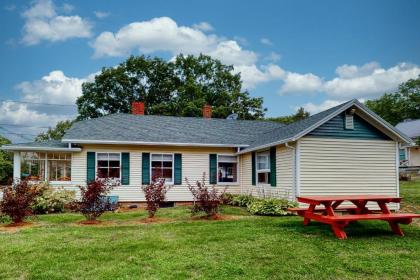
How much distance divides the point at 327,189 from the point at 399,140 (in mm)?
3215

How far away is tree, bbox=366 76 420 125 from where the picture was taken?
47.6 m

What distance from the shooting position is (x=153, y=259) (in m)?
5.89

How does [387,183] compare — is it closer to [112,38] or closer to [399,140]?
[399,140]

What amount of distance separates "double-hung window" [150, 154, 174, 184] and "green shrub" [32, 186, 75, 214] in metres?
3.53

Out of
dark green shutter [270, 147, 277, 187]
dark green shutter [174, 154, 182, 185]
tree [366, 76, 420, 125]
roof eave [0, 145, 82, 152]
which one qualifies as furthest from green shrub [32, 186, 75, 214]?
tree [366, 76, 420, 125]

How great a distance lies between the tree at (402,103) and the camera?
47625 millimetres

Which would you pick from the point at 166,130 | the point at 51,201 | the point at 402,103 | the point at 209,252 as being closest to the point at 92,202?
the point at 51,201

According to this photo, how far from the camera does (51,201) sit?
1331 centimetres

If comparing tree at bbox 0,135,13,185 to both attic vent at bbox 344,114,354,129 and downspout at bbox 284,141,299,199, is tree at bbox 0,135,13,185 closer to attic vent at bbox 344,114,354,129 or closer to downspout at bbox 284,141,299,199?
downspout at bbox 284,141,299,199

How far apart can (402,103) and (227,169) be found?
40634mm

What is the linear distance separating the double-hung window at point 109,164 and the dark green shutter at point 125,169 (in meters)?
0.15

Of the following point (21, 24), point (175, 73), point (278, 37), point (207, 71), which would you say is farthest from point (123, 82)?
point (278, 37)

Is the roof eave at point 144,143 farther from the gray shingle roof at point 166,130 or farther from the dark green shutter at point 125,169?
the dark green shutter at point 125,169

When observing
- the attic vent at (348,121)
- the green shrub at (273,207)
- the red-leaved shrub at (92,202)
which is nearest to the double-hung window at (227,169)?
the green shrub at (273,207)
